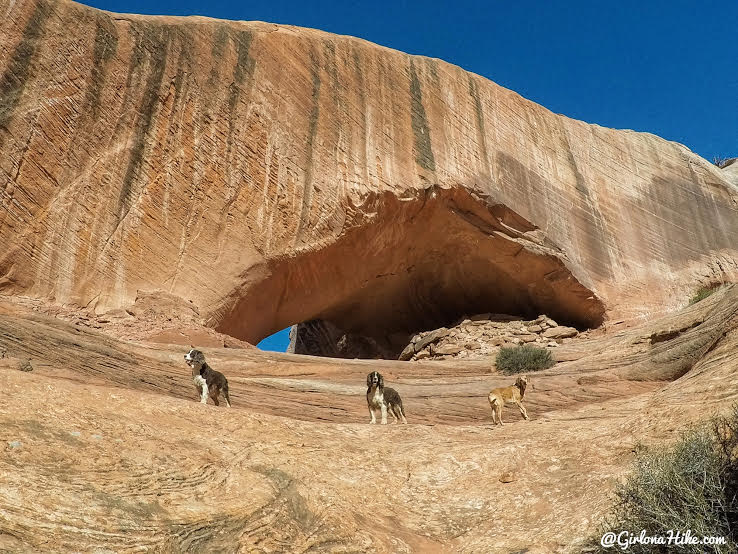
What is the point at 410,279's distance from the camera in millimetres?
25969

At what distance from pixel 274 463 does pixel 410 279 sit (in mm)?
17650

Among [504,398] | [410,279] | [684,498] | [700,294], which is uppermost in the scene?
[410,279]

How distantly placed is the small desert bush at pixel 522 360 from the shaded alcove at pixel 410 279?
16.4ft

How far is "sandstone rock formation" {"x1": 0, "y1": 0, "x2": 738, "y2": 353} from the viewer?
1859 cm

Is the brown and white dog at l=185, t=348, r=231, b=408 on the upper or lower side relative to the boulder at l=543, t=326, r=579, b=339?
lower

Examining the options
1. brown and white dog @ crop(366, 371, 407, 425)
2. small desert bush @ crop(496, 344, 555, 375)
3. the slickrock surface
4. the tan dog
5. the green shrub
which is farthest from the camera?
the green shrub

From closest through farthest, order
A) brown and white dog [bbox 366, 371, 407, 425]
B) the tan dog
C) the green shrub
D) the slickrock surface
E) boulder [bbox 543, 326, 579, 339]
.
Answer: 1. the slickrock surface
2. brown and white dog [bbox 366, 371, 407, 425]
3. the tan dog
4. boulder [bbox 543, 326, 579, 339]
5. the green shrub

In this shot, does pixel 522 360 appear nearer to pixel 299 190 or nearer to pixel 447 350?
pixel 447 350

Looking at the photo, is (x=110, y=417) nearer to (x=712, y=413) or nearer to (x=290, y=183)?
(x=712, y=413)

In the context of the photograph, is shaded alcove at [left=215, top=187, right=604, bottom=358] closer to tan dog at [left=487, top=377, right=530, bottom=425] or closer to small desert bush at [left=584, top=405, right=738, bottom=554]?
tan dog at [left=487, top=377, right=530, bottom=425]

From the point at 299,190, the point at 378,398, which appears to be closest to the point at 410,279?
the point at 299,190

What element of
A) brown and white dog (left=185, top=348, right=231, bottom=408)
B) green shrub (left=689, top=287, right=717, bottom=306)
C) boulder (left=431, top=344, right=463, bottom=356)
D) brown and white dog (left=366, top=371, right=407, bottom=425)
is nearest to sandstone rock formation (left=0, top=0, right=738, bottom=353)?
green shrub (left=689, top=287, right=717, bottom=306)

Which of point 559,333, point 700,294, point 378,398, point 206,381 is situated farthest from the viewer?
point 700,294

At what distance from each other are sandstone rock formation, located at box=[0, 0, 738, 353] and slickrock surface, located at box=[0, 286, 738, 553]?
19.7 feet
